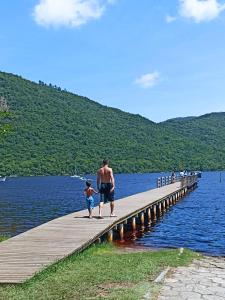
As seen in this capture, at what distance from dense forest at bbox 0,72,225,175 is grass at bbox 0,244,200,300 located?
12342 cm

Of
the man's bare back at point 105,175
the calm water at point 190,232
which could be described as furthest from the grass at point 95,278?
the calm water at point 190,232

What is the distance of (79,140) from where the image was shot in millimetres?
165875

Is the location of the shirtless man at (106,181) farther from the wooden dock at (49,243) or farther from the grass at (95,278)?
the grass at (95,278)

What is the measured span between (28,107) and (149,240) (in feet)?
484

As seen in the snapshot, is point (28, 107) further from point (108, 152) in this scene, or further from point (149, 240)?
point (149, 240)

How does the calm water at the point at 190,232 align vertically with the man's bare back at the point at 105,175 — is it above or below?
below

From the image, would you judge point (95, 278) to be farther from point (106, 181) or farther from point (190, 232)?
point (190, 232)

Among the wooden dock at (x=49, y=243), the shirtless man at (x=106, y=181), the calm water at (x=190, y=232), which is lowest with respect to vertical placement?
the calm water at (x=190, y=232)

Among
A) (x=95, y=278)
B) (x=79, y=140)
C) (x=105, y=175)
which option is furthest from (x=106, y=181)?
(x=79, y=140)

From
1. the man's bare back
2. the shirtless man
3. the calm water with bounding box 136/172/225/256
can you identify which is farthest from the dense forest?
the man's bare back

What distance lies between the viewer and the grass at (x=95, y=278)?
27.1ft

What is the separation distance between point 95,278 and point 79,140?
6180 inches

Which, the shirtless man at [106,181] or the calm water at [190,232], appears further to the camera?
the calm water at [190,232]

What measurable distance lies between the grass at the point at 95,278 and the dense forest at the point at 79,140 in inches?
4859
